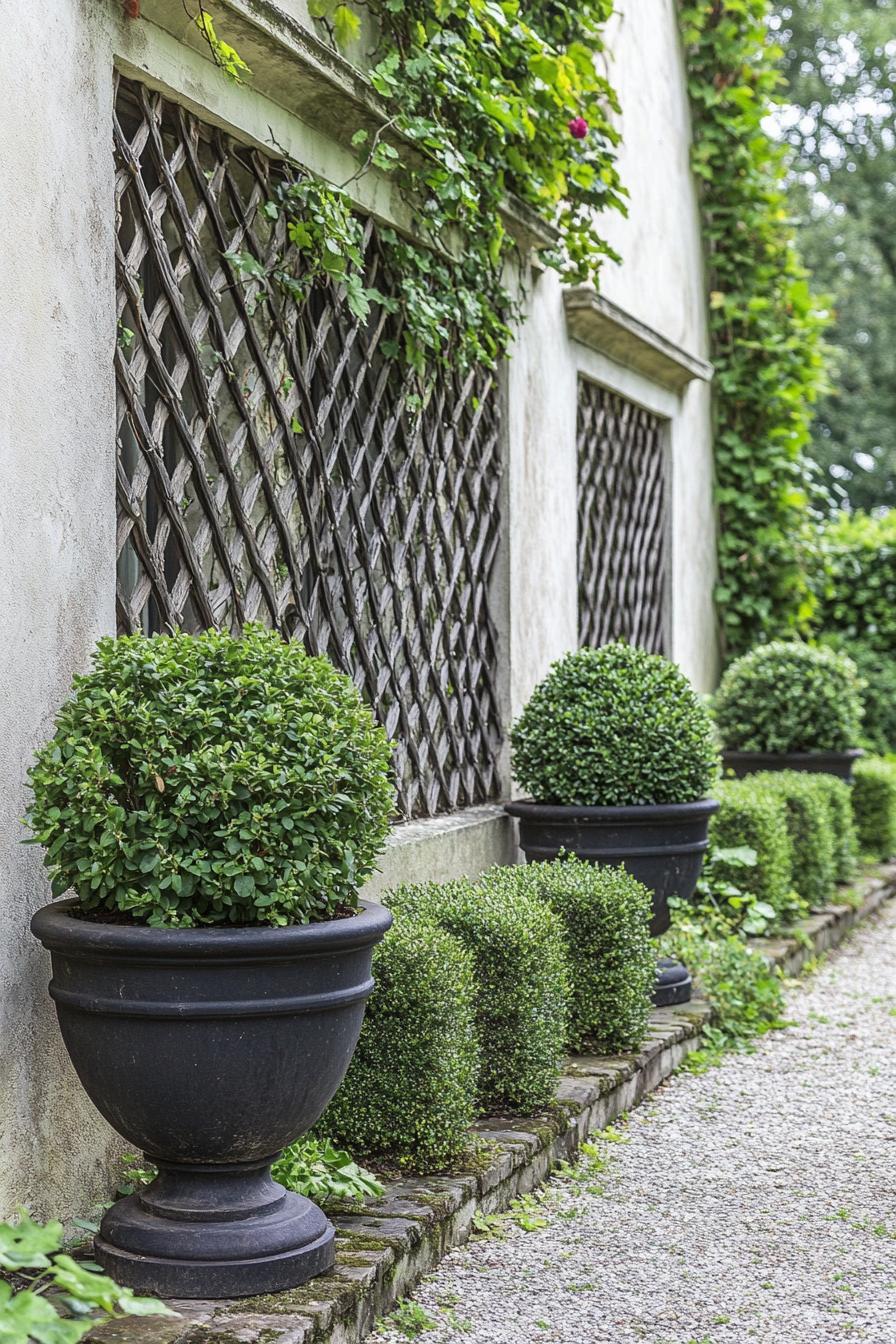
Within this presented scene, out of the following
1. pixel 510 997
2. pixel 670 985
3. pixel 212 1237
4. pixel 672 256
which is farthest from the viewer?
pixel 672 256

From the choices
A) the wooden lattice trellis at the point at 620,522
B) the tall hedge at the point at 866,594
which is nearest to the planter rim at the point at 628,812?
the wooden lattice trellis at the point at 620,522

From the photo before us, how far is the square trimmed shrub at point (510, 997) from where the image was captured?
3789 mm

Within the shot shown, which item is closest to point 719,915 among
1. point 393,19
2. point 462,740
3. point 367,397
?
point 462,740

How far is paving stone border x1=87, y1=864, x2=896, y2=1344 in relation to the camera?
250 cm

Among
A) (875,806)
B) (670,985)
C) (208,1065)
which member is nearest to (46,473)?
(208,1065)

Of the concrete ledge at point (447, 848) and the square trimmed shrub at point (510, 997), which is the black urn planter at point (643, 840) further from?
the square trimmed shrub at point (510, 997)

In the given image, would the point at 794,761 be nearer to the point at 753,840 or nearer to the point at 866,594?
the point at 753,840

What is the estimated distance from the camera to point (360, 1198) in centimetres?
314

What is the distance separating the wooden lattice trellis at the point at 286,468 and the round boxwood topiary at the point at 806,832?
2104 mm

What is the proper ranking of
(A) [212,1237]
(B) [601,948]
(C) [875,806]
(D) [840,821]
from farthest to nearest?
(C) [875,806] → (D) [840,821] → (B) [601,948] → (A) [212,1237]

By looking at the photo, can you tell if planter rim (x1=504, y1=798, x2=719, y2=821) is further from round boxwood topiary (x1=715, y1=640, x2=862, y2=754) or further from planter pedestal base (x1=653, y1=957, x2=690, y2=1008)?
round boxwood topiary (x1=715, y1=640, x2=862, y2=754)

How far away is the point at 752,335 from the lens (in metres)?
9.50

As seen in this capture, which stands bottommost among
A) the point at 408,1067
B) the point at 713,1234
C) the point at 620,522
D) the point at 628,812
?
the point at 713,1234

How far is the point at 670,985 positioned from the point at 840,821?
2.98m
